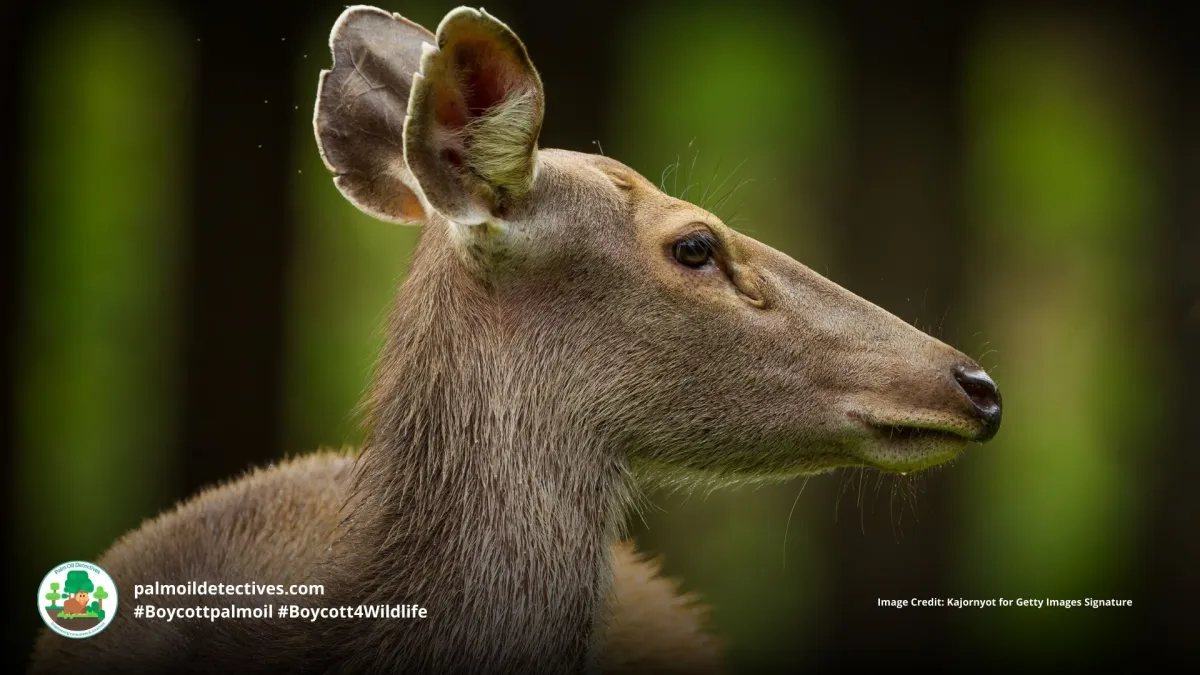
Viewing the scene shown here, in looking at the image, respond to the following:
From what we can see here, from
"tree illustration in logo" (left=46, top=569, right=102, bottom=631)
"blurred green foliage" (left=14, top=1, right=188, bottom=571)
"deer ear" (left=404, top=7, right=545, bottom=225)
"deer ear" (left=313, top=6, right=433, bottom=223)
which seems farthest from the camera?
"blurred green foliage" (left=14, top=1, right=188, bottom=571)

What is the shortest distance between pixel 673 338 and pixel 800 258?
349 centimetres

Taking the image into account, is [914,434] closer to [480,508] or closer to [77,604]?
[480,508]

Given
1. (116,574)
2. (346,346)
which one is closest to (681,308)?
(116,574)

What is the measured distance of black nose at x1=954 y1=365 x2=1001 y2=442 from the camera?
328 cm

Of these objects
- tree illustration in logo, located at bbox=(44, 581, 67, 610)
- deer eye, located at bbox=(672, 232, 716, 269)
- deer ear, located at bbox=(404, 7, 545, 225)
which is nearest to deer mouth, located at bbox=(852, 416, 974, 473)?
deer eye, located at bbox=(672, 232, 716, 269)

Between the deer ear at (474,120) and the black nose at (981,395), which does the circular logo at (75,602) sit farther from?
the black nose at (981,395)

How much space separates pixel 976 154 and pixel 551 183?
404cm

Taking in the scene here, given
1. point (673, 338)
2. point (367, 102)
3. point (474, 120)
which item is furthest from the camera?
point (367, 102)

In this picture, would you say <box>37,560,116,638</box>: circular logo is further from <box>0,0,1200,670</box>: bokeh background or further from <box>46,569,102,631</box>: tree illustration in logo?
<box>0,0,1200,670</box>: bokeh background

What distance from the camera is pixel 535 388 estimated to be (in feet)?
10.8

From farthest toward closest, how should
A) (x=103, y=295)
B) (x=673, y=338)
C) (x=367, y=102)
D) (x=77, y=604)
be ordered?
(x=103, y=295) → (x=77, y=604) → (x=367, y=102) → (x=673, y=338)

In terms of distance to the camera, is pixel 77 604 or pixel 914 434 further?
pixel 77 604

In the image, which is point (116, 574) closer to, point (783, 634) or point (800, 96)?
point (783, 634)

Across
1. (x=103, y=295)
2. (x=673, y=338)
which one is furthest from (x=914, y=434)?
(x=103, y=295)
